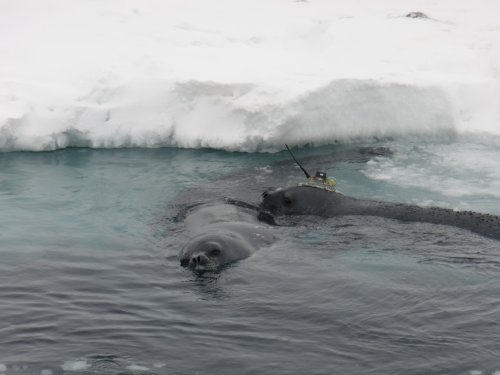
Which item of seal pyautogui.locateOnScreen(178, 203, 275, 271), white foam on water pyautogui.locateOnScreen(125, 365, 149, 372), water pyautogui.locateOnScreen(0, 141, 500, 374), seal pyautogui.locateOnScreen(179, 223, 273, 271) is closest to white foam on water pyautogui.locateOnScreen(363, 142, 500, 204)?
water pyautogui.locateOnScreen(0, 141, 500, 374)

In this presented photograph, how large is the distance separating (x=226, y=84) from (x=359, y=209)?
3647 millimetres

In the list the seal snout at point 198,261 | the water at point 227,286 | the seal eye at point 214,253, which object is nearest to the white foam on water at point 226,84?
the water at point 227,286

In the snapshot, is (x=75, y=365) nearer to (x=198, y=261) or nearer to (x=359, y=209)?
(x=198, y=261)

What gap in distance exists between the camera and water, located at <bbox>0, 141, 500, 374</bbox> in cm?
605

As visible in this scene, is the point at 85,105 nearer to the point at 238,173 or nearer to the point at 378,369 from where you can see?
the point at 238,173

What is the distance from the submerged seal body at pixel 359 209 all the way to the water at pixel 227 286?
180 millimetres

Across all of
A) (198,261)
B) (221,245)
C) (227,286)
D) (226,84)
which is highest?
(226,84)

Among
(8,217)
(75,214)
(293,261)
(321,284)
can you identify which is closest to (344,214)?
(293,261)

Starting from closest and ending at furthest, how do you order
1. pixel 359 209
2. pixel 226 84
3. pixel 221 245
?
pixel 221 245 < pixel 359 209 < pixel 226 84

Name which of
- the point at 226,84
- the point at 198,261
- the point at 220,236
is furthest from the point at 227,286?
the point at 226,84

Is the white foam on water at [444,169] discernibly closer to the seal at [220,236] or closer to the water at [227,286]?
the water at [227,286]

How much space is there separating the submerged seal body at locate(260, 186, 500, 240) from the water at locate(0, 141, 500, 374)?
0.18m

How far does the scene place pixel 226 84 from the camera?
495 inches

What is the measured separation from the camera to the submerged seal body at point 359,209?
364 inches
